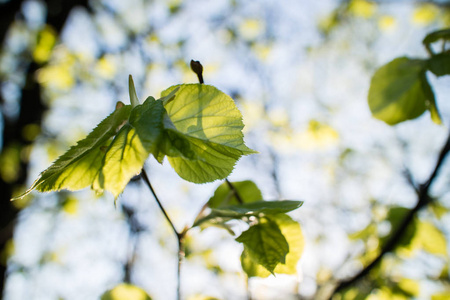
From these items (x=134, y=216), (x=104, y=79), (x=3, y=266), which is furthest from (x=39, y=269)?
(x=104, y=79)

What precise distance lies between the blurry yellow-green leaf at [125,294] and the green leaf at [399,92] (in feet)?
3.24

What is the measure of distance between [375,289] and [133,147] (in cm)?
145

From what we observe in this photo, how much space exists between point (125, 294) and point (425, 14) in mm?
5977

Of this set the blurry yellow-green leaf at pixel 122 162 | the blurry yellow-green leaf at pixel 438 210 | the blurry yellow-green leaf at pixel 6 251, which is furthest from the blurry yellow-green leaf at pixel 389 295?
the blurry yellow-green leaf at pixel 6 251

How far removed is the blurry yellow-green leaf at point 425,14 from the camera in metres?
4.91

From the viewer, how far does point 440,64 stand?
0.88 m

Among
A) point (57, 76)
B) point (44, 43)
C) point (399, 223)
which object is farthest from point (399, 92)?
point (57, 76)

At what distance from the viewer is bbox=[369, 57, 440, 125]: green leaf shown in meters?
0.98

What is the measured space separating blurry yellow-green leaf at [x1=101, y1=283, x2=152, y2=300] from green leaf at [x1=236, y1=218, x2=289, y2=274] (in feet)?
1.34

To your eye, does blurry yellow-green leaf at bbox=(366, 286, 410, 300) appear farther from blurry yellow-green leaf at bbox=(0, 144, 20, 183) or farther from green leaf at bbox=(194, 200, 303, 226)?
blurry yellow-green leaf at bbox=(0, 144, 20, 183)

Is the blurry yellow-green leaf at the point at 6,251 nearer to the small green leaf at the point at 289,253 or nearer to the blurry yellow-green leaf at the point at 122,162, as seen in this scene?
the small green leaf at the point at 289,253

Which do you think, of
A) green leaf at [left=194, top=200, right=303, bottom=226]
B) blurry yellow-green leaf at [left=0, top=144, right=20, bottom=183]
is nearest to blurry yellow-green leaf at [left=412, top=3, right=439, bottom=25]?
green leaf at [left=194, top=200, right=303, bottom=226]

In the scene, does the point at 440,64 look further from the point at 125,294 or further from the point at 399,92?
the point at 125,294

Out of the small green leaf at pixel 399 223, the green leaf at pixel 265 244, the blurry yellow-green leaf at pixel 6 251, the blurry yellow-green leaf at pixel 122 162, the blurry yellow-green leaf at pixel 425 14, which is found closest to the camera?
the blurry yellow-green leaf at pixel 122 162
